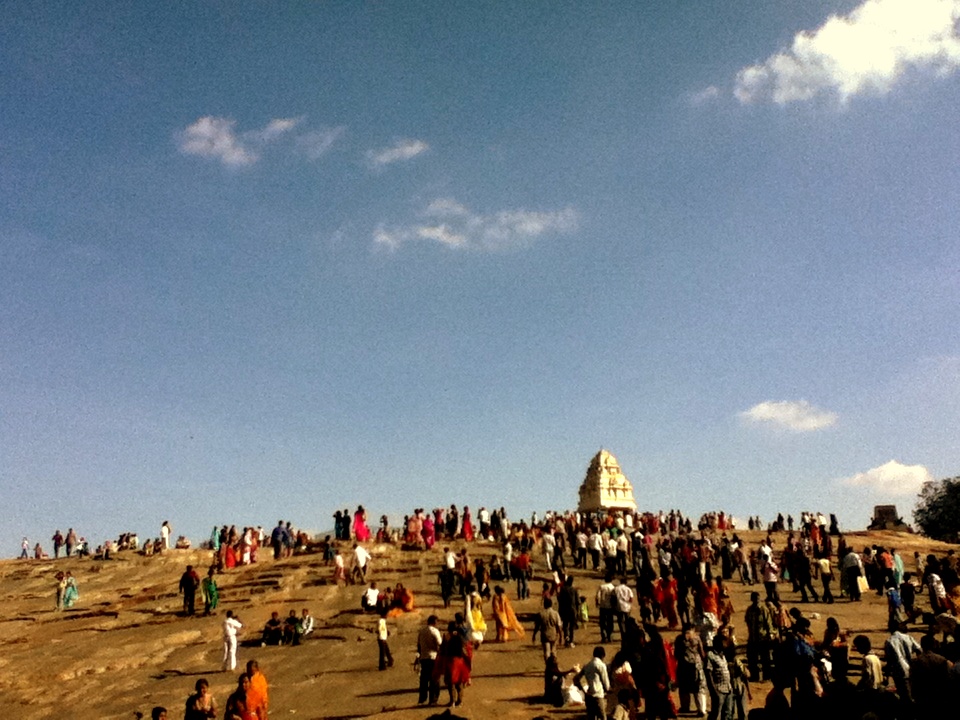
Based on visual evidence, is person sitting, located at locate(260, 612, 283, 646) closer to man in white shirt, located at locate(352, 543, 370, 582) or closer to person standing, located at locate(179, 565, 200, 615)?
person standing, located at locate(179, 565, 200, 615)

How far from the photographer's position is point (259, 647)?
1955cm

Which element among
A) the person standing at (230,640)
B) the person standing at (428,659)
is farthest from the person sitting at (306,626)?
the person standing at (428,659)

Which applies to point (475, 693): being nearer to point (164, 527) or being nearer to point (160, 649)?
point (160, 649)

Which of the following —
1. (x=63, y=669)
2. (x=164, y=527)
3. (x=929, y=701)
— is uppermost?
(x=164, y=527)

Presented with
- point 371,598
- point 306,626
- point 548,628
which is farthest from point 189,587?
point 548,628

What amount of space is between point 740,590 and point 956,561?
6442 mm

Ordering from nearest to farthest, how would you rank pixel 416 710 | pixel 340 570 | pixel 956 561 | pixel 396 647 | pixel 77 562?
pixel 416 710 → pixel 396 647 → pixel 956 561 → pixel 340 570 → pixel 77 562

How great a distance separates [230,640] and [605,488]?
131 feet

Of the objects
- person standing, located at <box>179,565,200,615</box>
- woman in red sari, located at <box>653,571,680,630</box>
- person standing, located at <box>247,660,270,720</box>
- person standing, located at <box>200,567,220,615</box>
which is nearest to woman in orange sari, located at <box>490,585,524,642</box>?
woman in red sari, located at <box>653,571,680,630</box>

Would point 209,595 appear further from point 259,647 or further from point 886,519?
point 886,519

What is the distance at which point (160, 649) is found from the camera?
20.1m

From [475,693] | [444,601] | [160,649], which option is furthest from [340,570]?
[475,693]

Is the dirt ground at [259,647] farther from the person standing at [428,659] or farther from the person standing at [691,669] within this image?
the person standing at [691,669]

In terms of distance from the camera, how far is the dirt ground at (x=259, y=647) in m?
14.6
